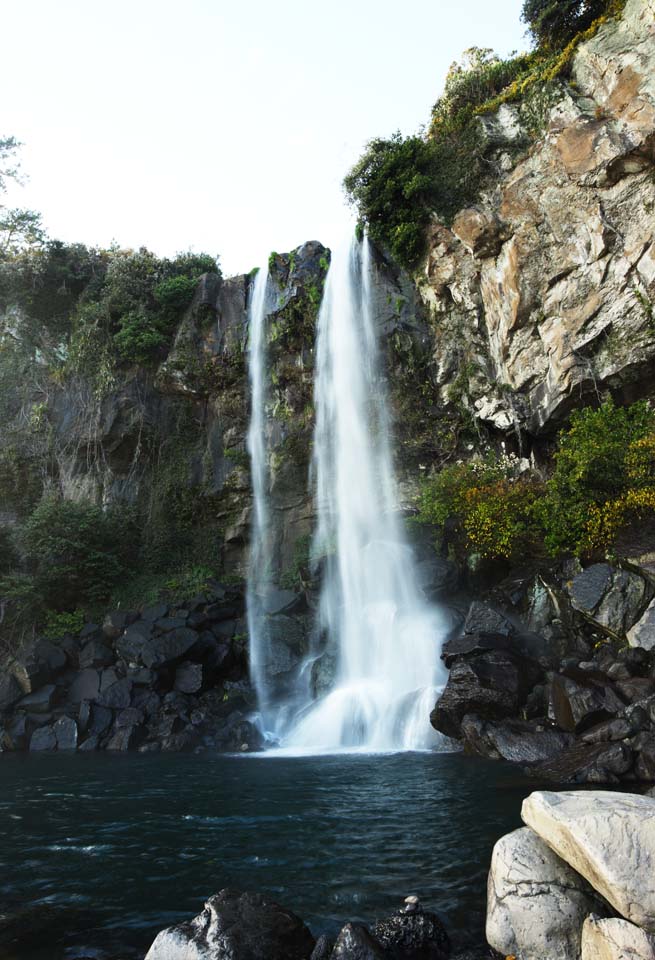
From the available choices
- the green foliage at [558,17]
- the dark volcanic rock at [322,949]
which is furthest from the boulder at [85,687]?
the green foliage at [558,17]

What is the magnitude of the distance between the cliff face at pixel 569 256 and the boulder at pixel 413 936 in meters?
15.6

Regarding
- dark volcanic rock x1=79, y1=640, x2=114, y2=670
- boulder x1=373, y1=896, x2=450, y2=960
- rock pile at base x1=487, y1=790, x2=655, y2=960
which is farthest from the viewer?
dark volcanic rock x1=79, y1=640, x2=114, y2=670

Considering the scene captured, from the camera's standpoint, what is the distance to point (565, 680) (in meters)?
11.2

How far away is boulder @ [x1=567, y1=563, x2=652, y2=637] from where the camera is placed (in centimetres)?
1277

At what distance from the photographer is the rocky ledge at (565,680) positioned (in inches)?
373

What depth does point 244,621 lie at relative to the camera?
1986 centimetres

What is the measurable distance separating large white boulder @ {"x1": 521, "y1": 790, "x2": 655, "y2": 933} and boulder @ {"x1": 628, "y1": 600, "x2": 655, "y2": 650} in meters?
8.59

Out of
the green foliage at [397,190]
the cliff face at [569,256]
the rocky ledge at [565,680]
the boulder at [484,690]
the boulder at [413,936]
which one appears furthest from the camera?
the green foliage at [397,190]

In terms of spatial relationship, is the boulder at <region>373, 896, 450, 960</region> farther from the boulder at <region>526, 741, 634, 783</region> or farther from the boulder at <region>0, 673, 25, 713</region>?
the boulder at <region>0, 673, 25, 713</region>

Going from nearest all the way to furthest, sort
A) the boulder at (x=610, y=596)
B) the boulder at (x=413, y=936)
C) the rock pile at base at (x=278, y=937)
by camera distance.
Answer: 1. the rock pile at base at (x=278, y=937)
2. the boulder at (x=413, y=936)
3. the boulder at (x=610, y=596)

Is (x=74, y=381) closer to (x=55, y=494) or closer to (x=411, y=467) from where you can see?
(x=55, y=494)

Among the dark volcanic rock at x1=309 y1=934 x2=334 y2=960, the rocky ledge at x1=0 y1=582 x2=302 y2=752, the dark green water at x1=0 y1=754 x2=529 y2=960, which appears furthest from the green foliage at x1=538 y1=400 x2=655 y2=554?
the dark volcanic rock at x1=309 y1=934 x2=334 y2=960

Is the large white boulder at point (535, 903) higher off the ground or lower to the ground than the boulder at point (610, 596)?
lower

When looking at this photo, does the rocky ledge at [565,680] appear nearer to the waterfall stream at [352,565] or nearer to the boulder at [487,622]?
the boulder at [487,622]
